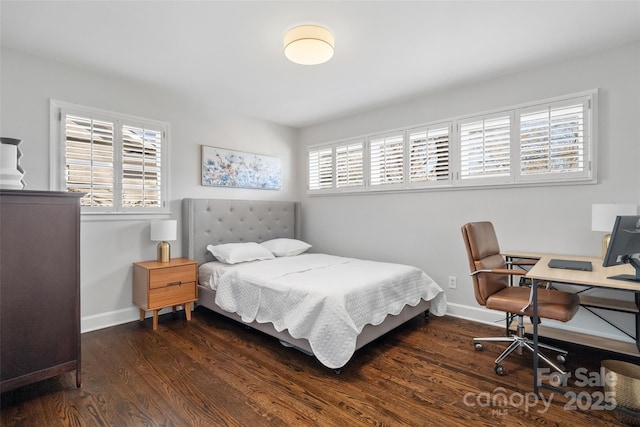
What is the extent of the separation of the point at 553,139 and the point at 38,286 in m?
4.00

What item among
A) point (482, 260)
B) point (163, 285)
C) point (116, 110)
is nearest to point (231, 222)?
point (163, 285)

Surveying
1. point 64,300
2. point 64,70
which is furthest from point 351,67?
point 64,300

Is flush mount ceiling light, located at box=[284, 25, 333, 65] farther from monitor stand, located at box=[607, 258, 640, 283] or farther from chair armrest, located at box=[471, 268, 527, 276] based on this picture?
monitor stand, located at box=[607, 258, 640, 283]

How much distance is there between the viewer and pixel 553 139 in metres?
2.81

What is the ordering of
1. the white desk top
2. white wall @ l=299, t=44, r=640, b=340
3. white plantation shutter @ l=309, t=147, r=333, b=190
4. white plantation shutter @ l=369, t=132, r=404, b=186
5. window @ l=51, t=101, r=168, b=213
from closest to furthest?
the white desk top < white wall @ l=299, t=44, r=640, b=340 < window @ l=51, t=101, r=168, b=213 < white plantation shutter @ l=369, t=132, r=404, b=186 < white plantation shutter @ l=309, t=147, r=333, b=190

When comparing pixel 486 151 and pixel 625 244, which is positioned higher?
pixel 486 151

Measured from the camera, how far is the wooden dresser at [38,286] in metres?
1.82

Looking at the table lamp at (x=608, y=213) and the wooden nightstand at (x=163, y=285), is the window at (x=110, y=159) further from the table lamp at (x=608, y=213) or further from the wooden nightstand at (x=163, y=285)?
the table lamp at (x=608, y=213)

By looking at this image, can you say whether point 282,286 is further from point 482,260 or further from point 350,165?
point 350,165

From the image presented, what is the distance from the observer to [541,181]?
2.85 metres

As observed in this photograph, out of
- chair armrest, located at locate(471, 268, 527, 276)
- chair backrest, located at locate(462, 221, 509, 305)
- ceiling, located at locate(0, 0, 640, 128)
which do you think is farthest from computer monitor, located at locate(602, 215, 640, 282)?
ceiling, located at locate(0, 0, 640, 128)

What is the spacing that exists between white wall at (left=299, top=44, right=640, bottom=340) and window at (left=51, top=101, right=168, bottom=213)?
86.3 inches

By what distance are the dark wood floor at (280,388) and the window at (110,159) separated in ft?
4.25

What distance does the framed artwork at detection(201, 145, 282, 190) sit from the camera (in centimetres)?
387
